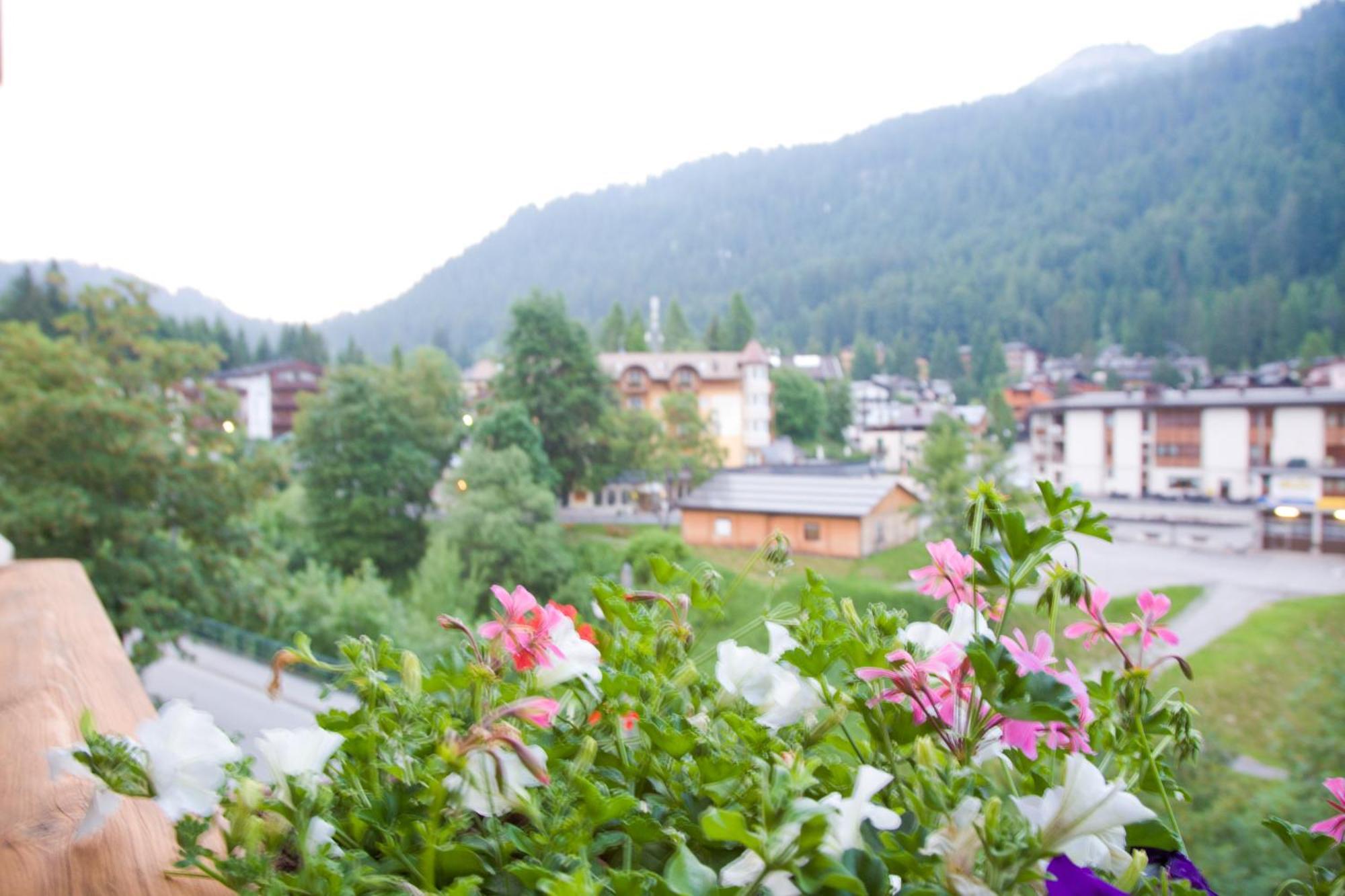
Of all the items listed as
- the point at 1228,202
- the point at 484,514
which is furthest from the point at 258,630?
the point at 1228,202

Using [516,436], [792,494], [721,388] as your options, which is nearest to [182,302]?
[516,436]

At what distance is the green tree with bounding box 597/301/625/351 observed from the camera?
8672 millimetres

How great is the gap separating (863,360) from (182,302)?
21.7ft

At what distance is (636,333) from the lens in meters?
8.54

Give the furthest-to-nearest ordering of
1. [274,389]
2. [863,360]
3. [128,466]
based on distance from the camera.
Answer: [274,389], [863,360], [128,466]

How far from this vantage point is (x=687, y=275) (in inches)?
329

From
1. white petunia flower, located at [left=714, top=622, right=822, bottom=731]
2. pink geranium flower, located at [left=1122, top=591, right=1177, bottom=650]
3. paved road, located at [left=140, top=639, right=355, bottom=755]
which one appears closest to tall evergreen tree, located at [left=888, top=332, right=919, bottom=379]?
paved road, located at [left=140, top=639, right=355, bottom=755]

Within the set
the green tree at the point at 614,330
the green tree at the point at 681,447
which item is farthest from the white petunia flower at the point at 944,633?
the green tree at the point at 614,330

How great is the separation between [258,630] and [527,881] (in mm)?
5679

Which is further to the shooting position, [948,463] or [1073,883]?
[948,463]

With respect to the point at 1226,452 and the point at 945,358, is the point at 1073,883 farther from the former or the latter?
the point at 945,358

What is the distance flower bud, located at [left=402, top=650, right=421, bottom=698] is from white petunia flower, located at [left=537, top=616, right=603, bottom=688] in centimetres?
5

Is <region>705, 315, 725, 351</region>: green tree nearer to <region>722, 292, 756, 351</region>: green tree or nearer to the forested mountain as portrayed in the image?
<region>722, 292, 756, 351</region>: green tree

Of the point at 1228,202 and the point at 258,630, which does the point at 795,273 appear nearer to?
the point at 1228,202
